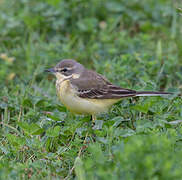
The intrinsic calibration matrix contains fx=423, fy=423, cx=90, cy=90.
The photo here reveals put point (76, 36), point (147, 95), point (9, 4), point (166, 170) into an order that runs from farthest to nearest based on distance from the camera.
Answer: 1. point (9, 4)
2. point (76, 36)
3. point (147, 95)
4. point (166, 170)

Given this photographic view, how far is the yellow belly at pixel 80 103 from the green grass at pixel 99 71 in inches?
5.4

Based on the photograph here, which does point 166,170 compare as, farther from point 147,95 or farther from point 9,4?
point 9,4

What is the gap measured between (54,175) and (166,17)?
6.10m

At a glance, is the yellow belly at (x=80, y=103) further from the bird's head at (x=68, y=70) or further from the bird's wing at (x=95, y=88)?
the bird's head at (x=68, y=70)

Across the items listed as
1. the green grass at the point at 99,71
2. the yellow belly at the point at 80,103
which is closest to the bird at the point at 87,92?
the yellow belly at the point at 80,103

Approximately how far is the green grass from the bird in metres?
0.16

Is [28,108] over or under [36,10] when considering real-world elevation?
under

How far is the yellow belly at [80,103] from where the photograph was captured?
638 cm

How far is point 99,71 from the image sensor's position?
26.6 ft

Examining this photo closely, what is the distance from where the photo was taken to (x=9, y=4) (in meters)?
10.1

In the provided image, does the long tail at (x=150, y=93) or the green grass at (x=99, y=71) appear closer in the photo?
the green grass at (x=99, y=71)

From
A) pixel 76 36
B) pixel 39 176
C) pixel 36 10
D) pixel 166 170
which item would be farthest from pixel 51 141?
pixel 36 10

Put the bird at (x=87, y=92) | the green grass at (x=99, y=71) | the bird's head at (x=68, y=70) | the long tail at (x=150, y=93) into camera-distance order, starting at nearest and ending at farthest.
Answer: the green grass at (x=99, y=71) → the long tail at (x=150, y=93) → the bird at (x=87, y=92) → the bird's head at (x=68, y=70)

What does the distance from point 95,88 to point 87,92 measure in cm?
15
